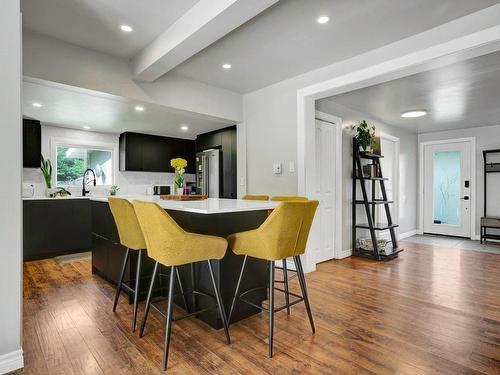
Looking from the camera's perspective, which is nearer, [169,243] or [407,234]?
[169,243]

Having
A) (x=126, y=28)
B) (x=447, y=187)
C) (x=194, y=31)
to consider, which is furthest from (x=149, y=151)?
(x=447, y=187)

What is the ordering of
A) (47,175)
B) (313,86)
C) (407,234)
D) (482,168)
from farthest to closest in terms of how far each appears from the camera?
(407,234)
(482,168)
(47,175)
(313,86)

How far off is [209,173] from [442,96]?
3.79 metres

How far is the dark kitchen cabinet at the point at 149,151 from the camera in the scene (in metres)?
5.71

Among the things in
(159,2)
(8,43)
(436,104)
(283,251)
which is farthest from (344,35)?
(436,104)

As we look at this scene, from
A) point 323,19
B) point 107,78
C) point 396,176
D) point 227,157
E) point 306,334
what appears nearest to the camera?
point 306,334

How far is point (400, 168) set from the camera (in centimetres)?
623

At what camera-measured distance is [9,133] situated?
1640 mm

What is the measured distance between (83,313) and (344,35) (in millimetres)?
3238

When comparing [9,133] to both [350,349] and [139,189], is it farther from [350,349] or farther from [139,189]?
[139,189]

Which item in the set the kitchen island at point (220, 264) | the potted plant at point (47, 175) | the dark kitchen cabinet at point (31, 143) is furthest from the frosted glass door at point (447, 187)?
the dark kitchen cabinet at point (31, 143)

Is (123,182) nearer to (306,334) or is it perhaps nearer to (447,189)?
(306,334)

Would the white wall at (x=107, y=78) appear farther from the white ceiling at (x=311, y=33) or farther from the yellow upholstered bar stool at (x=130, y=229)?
the yellow upholstered bar stool at (x=130, y=229)

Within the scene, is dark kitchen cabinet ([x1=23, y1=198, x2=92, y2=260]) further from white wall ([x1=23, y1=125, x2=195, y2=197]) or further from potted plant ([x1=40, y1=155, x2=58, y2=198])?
white wall ([x1=23, y1=125, x2=195, y2=197])
